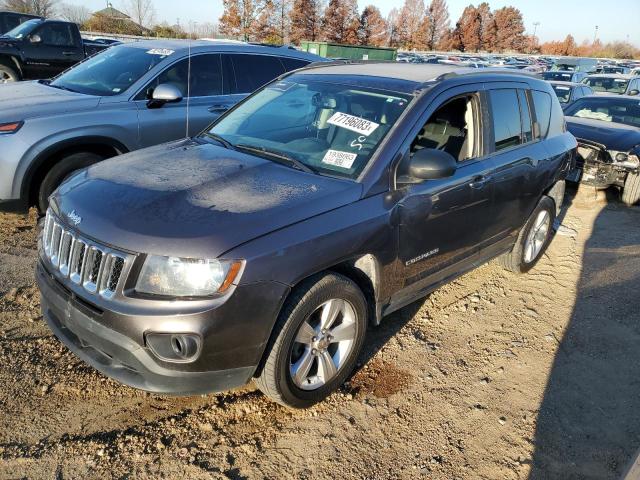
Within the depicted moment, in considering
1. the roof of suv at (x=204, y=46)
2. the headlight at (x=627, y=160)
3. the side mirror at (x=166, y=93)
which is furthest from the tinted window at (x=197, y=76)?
the headlight at (x=627, y=160)

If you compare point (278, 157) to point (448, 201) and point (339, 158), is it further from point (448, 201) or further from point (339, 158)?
point (448, 201)

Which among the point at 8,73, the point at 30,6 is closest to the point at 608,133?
the point at 8,73

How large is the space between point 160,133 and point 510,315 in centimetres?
387

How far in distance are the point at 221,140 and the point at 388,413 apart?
2134mm

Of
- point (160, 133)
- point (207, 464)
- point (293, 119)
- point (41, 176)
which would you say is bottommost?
point (207, 464)

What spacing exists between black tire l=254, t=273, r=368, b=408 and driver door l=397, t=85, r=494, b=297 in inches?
22.2

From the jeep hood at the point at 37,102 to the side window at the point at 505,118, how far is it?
12.2ft

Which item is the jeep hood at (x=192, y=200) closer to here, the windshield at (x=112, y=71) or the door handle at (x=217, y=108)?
the windshield at (x=112, y=71)

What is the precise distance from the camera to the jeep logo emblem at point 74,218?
262 centimetres

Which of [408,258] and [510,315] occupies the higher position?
[408,258]

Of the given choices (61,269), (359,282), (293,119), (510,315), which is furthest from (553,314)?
(61,269)

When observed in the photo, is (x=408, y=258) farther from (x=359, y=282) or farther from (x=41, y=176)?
(x=41, y=176)

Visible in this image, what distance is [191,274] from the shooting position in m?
2.37

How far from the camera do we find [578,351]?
3.84m
